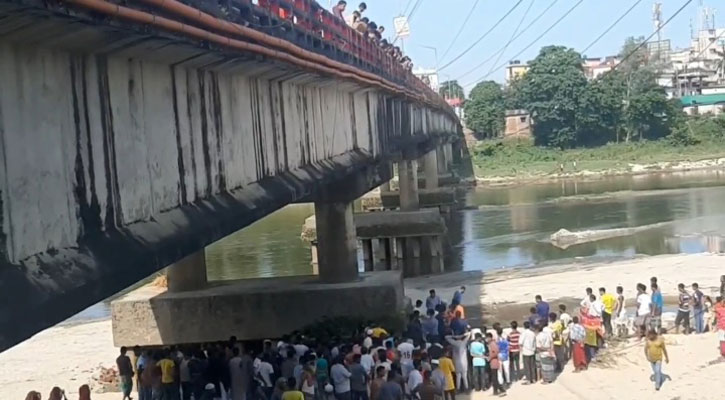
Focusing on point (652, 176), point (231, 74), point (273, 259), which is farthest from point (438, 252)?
point (652, 176)

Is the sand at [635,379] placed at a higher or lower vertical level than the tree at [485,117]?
lower

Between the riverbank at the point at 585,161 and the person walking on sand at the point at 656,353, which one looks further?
the riverbank at the point at 585,161

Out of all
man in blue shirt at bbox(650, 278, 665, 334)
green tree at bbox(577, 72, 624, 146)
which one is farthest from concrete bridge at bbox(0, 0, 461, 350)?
green tree at bbox(577, 72, 624, 146)

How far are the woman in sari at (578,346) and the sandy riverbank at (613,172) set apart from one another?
60546 millimetres

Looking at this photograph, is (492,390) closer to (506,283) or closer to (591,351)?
(591,351)

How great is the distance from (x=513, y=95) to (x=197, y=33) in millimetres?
106251

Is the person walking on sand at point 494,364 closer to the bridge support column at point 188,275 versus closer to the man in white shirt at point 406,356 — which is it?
the man in white shirt at point 406,356

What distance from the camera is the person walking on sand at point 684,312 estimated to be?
17.2 metres

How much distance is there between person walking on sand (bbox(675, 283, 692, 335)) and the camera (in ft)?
56.6

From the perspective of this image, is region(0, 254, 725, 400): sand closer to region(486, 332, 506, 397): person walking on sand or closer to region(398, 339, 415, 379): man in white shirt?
region(486, 332, 506, 397): person walking on sand

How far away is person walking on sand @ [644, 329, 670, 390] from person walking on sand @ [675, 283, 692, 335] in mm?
3405

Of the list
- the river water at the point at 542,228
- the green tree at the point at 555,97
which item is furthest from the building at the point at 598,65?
the river water at the point at 542,228

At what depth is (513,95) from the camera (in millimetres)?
111062

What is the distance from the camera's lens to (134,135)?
7270 millimetres
